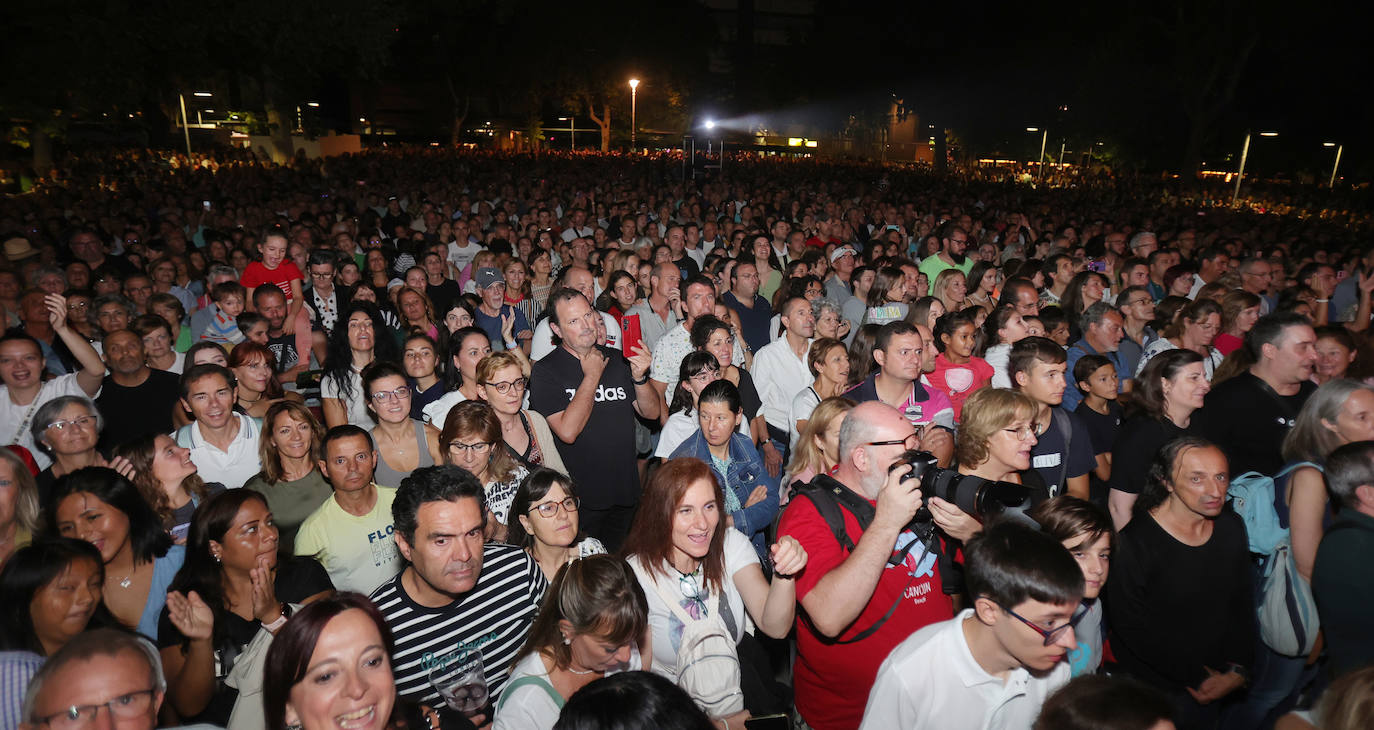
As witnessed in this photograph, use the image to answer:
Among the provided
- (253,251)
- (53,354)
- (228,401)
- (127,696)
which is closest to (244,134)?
(253,251)

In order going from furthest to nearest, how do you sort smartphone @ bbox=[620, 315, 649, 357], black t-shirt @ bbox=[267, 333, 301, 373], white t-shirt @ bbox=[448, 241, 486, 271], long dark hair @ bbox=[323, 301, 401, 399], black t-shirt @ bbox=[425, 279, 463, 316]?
white t-shirt @ bbox=[448, 241, 486, 271]
black t-shirt @ bbox=[425, 279, 463, 316]
smartphone @ bbox=[620, 315, 649, 357]
black t-shirt @ bbox=[267, 333, 301, 373]
long dark hair @ bbox=[323, 301, 401, 399]

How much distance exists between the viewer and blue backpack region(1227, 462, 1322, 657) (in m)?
3.26

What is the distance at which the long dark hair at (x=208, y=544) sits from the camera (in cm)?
308

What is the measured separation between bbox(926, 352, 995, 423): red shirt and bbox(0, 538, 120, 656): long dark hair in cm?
461

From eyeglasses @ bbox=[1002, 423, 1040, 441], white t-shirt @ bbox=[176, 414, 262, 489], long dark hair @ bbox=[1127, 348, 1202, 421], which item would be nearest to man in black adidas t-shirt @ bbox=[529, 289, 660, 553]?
white t-shirt @ bbox=[176, 414, 262, 489]

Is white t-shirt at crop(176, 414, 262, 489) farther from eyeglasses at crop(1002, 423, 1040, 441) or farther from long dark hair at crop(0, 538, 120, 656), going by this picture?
eyeglasses at crop(1002, 423, 1040, 441)

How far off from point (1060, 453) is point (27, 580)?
4.62m

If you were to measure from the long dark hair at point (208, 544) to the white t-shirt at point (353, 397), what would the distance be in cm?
178

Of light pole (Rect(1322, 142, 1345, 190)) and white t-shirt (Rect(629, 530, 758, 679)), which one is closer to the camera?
white t-shirt (Rect(629, 530, 758, 679))

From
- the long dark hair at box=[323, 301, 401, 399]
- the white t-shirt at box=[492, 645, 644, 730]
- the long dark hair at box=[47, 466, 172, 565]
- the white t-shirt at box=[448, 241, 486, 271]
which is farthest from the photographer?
the white t-shirt at box=[448, 241, 486, 271]

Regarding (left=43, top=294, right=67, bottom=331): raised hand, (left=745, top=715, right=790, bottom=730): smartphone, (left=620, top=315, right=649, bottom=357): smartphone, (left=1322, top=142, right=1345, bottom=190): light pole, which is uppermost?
(left=1322, top=142, right=1345, bottom=190): light pole

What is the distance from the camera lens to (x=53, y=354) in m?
5.82

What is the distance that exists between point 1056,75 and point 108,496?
39295 millimetres

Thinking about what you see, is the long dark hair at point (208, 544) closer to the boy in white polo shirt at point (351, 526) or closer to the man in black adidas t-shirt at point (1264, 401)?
the boy in white polo shirt at point (351, 526)
